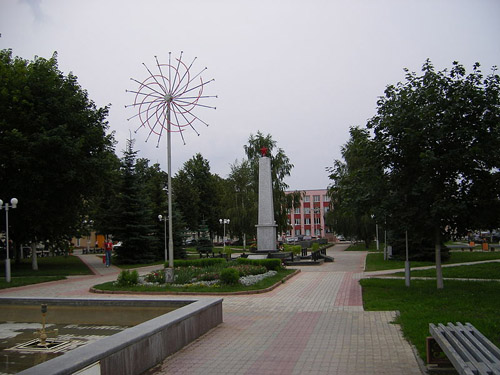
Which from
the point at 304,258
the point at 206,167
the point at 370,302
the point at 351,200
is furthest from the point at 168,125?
the point at 206,167

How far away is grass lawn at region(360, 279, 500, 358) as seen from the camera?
8.19 m

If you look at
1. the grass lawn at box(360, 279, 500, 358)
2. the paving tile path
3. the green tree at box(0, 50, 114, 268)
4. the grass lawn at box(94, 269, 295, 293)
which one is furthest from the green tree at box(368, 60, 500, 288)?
the green tree at box(0, 50, 114, 268)

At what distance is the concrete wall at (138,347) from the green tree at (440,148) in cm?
769

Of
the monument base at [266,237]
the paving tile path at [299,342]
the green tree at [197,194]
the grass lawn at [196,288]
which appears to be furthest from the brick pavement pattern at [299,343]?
the green tree at [197,194]

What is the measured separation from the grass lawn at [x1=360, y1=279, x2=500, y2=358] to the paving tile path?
0.36 metres

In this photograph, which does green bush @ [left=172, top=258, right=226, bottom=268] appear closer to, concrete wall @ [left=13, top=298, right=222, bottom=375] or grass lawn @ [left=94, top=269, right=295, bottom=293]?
grass lawn @ [left=94, top=269, right=295, bottom=293]

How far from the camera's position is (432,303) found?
11273 mm

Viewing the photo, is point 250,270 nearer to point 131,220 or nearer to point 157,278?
point 157,278

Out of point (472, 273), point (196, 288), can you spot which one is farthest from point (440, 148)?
→ point (196, 288)

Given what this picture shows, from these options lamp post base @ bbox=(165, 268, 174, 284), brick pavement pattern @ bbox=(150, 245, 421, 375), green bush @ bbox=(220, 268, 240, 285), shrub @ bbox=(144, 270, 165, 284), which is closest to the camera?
brick pavement pattern @ bbox=(150, 245, 421, 375)

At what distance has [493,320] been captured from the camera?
343 inches

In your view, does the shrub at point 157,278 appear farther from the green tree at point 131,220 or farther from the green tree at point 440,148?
the green tree at point 131,220

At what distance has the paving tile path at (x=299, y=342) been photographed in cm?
639

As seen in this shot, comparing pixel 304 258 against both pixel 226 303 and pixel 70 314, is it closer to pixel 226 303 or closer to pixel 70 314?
pixel 226 303
